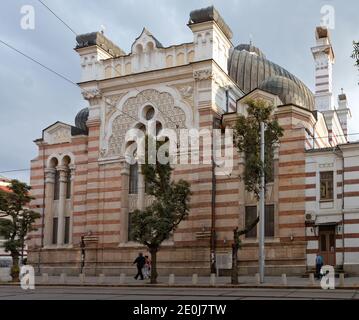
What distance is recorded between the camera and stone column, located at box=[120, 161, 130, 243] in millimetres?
38188

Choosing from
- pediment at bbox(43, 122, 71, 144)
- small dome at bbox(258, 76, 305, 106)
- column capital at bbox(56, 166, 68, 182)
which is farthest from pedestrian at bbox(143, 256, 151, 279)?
small dome at bbox(258, 76, 305, 106)

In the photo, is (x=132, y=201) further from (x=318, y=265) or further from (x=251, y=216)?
(x=318, y=265)

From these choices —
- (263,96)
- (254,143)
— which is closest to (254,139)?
(254,143)

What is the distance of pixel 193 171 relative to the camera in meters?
36.2


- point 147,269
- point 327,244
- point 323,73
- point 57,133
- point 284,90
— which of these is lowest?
point 147,269

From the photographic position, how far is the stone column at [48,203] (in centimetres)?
4147

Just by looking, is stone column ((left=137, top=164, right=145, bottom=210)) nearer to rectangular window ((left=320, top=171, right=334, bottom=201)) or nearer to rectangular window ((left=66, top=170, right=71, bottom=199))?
rectangular window ((left=66, top=170, right=71, bottom=199))

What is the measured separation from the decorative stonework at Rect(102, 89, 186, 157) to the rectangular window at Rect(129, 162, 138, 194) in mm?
1348

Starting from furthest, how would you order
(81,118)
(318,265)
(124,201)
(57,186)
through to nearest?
(81,118)
(57,186)
(124,201)
(318,265)

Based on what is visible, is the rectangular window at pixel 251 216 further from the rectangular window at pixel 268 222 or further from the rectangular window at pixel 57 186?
the rectangular window at pixel 57 186

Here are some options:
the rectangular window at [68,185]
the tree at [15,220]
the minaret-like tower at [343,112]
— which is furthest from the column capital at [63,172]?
the minaret-like tower at [343,112]

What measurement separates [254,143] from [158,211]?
619 centimetres

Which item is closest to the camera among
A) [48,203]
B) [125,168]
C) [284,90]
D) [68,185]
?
[284,90]
